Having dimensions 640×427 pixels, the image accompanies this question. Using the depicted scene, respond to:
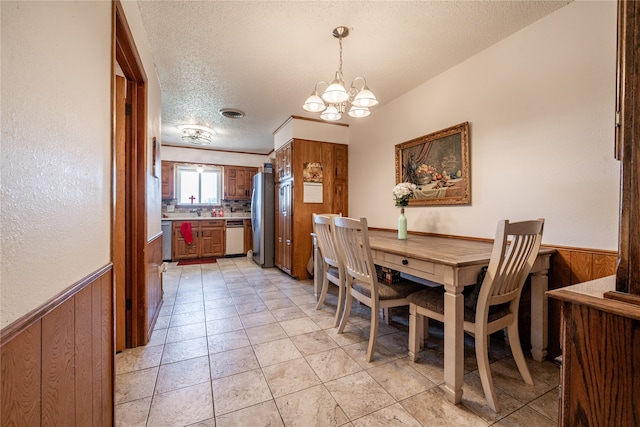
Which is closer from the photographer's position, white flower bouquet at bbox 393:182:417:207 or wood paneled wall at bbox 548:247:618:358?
wood paneled wall at bbox 548:247:618:358

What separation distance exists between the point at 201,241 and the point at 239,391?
443cm

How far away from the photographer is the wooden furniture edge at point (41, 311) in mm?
523

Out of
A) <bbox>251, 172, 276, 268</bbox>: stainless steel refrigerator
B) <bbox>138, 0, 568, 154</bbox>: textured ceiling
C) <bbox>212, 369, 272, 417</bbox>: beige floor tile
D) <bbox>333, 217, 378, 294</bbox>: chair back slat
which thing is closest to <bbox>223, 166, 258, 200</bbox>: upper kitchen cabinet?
<bbox>251, 172, 276, 268</bbox>: stainless steel refrigerator

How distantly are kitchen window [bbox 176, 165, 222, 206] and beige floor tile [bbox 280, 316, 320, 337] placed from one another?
450 centimetres

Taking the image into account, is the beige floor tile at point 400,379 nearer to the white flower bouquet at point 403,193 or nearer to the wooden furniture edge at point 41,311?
the white flower bouquet at point 403,193

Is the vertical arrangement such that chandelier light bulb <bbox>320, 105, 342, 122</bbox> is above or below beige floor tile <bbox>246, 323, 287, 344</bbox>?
above

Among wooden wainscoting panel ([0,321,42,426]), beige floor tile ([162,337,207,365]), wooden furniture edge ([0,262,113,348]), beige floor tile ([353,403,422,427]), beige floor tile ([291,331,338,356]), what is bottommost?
beige floor tile ([162,337,207,365])

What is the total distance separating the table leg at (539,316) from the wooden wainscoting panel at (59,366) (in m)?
2.46

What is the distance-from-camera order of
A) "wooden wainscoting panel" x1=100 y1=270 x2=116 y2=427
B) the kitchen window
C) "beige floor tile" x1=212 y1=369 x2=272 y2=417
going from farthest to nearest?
the kitchen window → "beige floor tile" x1=212 y1=369 x2=272 y2=417 → "wooden wainscoting panel" x1=100 y1=270 x2=116 y2=427

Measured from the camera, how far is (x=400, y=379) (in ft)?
5.08

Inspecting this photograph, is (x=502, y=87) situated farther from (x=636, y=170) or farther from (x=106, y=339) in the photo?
(x=106, y=339)

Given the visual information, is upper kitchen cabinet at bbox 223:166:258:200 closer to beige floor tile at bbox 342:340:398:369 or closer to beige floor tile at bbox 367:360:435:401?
beige floor tile at bbox 342:340:398:369

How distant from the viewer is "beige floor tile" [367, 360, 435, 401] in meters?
1.44

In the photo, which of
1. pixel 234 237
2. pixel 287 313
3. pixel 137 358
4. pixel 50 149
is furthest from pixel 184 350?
pixel 234 237
